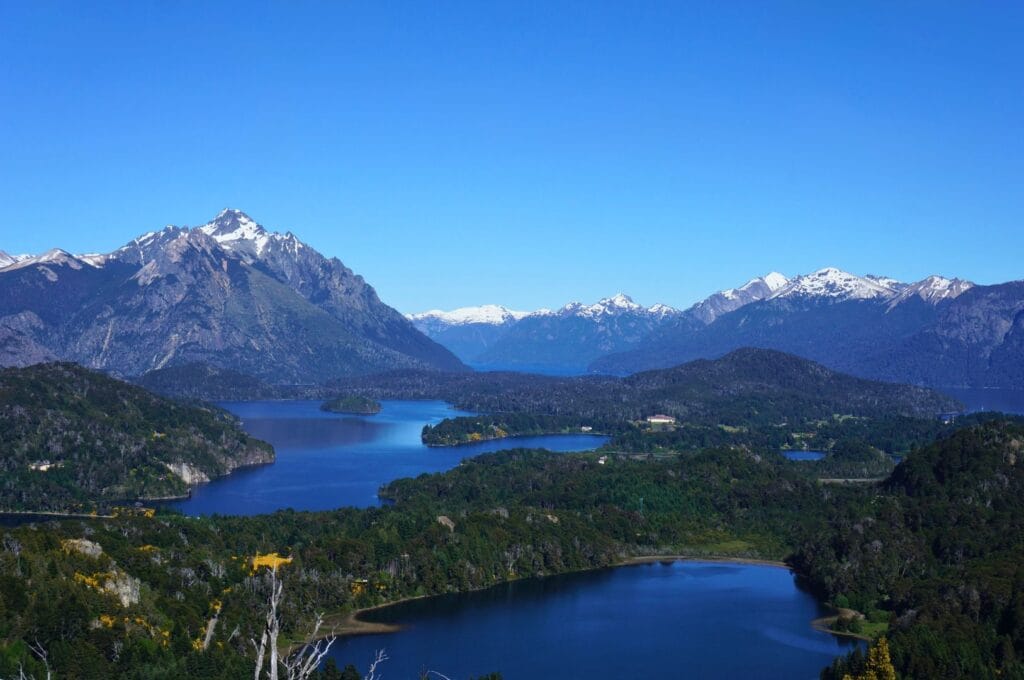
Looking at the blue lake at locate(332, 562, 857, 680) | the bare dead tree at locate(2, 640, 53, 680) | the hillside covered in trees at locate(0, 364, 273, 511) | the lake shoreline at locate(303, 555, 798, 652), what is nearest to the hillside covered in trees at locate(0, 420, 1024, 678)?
the bare dead tree at locate(2, 640, 53, 680)

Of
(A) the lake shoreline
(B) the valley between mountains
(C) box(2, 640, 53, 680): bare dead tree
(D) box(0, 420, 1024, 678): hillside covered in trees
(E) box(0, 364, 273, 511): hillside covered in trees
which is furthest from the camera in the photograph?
(E) box(0, 364, 273, 511): hillside covered in trees

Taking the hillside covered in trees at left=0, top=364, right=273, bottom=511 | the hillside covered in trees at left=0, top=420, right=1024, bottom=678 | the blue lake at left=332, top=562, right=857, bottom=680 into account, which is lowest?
the blue lake at left=332, top=562, right=857, bottom=680

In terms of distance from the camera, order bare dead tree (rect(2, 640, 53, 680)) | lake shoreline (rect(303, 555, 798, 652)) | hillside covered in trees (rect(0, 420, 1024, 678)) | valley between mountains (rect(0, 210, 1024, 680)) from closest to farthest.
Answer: bare dead tree (rect(2, 640, 53, 680)) < hillside covered in trees (rect(0, 420, 1024, 678)) < valley between mountains (rect(0, 210, 1024, 680)) < lake shoreline (rect(303, 555, 798, 652))

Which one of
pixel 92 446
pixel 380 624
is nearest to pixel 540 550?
pixel 380 624

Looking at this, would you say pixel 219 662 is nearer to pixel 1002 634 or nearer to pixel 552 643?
pixel 552 643

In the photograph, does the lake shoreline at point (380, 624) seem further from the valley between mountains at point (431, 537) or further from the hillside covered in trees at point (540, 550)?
the hillside covered in trees at point (540, 550)

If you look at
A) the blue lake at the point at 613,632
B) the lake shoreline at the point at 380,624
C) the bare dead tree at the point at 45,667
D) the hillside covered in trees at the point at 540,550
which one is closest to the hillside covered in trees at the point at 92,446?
the hillside covered in trees at the point at 540,550

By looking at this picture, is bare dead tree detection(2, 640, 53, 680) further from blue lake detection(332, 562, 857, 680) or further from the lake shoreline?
blue lake detection(332, 562, 857, 680)
